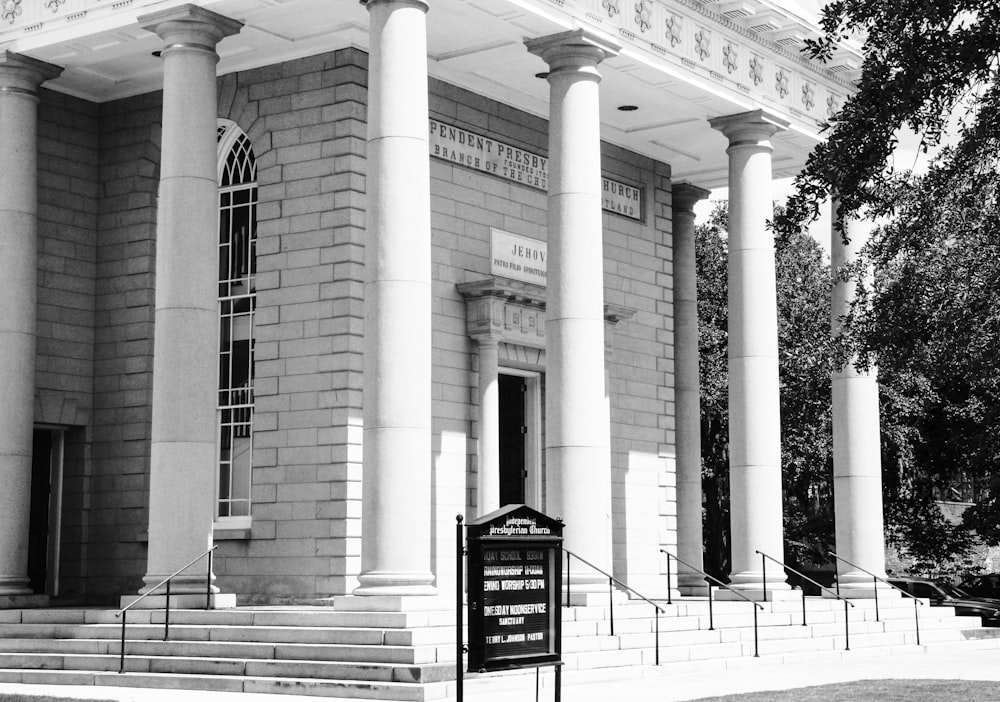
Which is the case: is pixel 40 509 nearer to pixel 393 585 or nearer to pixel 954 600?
pixel 393 585

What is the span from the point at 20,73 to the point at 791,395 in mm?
24684

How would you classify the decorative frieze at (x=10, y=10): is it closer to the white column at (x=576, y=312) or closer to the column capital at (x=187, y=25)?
the column capital at (x=187, y=25)

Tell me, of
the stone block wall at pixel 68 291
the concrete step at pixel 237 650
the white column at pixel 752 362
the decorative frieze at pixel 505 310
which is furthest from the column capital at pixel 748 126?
the concrete step at pixel 237 650

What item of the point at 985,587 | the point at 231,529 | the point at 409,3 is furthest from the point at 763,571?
the point at 985,587

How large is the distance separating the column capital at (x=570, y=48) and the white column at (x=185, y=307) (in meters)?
4.56

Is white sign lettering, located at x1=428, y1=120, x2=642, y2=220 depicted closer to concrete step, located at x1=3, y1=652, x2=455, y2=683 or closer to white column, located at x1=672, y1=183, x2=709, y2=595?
white column, located at x1=672, y1=183, x2=709, y2=595

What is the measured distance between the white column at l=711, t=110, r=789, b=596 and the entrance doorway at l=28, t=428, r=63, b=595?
443 inches

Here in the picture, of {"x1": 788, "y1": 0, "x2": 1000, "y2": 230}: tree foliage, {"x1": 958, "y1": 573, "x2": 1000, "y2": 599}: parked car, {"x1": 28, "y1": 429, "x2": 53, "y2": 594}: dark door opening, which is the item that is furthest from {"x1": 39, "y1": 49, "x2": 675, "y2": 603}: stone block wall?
{"x1": 958, "y1": 573, "x2": 1000, "y2": 599}: parked car

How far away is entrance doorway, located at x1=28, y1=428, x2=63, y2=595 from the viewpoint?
81.2 feet

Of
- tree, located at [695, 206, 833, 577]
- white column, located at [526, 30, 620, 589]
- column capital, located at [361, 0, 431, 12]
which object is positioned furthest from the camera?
tree, located at [695, 206, 833, 577]

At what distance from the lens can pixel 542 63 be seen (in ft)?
79.3

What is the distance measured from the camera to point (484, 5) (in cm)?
2138

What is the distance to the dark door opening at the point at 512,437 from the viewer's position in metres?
26.3

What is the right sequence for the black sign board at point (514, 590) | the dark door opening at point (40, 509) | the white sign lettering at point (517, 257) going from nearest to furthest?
the black sign board at point (514, 590)
the dark door opening at point (40, 509)
the white sign lettering at point (517, 257)
